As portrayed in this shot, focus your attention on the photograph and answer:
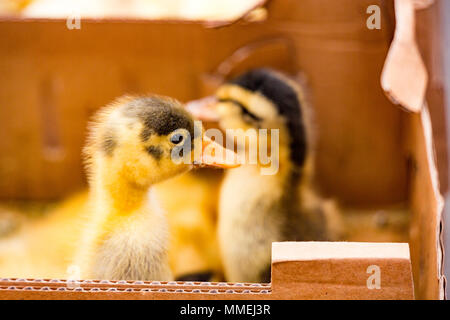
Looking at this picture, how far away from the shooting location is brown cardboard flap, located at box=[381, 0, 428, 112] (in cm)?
84

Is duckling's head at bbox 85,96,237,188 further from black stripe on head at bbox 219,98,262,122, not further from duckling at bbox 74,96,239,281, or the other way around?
black stripe on head at bbox 219,98,262,122

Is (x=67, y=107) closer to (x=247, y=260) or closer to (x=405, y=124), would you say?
(x=247, y=260)

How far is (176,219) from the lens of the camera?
143 cm

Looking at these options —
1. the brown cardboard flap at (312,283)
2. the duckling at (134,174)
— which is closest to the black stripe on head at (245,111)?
the duckling at (134,174)

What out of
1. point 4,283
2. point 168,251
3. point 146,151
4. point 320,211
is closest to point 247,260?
point 320,211

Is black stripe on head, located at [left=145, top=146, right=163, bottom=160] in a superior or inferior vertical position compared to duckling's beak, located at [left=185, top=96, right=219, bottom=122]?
inferior

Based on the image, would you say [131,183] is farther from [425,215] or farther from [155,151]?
[425,215]

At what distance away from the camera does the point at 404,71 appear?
0.87 m

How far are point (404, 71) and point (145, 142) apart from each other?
0.40 m

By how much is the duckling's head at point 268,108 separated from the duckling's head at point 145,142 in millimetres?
321

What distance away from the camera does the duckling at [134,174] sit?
2.81ft

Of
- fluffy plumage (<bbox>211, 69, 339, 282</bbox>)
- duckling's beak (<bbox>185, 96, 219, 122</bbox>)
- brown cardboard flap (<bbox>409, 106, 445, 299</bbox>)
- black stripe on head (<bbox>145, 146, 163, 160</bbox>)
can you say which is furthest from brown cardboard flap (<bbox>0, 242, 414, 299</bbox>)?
duckling's beak (<bbox>185, 96, 219, 122</bbox>)

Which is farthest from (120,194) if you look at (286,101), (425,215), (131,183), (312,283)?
(425,215)

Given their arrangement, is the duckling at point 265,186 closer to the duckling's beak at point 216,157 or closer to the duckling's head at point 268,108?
the duckling's head at point 268,108
